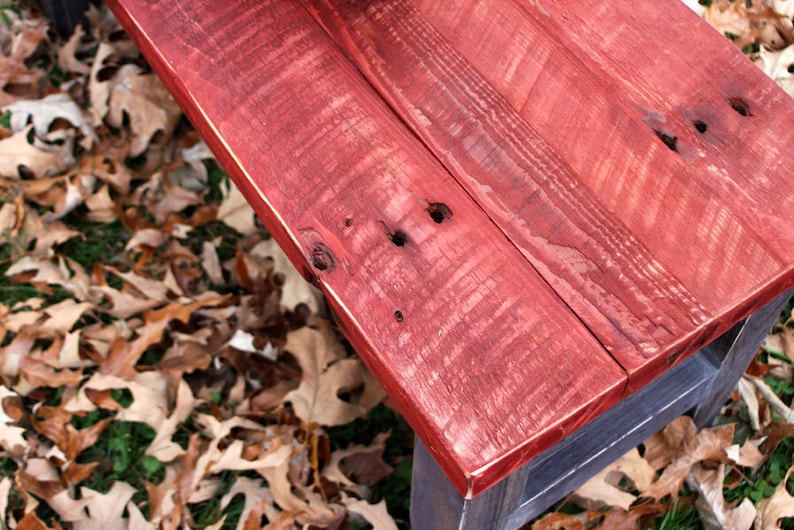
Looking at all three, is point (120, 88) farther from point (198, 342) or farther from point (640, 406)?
point (640, 406)

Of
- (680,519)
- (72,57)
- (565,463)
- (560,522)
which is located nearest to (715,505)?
(680,519)

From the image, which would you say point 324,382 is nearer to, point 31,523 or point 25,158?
point 31,523

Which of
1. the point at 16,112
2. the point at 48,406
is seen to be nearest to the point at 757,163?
the point at 48,406

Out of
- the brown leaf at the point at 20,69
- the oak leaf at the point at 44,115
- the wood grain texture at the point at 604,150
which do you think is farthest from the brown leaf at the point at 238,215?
the wood grain texture at the point at 604,150

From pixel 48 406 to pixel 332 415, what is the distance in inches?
27.8

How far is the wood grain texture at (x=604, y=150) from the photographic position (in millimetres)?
1078

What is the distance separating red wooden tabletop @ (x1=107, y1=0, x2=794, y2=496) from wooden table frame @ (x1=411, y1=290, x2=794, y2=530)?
0.30 metres

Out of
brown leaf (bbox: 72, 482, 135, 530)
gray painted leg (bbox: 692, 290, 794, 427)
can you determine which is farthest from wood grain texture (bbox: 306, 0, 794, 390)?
brown leaf (bbox: 72, 482, 135, 530)

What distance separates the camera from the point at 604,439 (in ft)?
4.95

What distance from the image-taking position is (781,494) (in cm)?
173

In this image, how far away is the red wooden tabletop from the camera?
40.3 inches

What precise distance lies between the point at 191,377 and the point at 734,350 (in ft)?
4.10

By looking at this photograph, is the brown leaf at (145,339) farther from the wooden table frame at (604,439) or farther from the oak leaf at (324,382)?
the wooden table frame at (604,439)

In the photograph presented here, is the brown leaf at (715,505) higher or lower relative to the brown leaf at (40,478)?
higher
